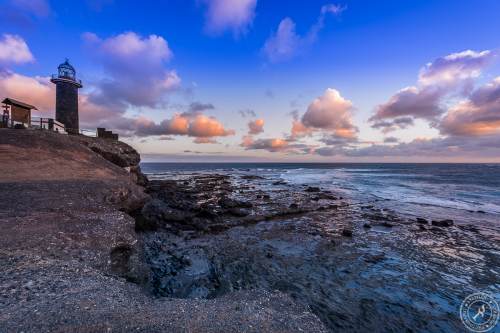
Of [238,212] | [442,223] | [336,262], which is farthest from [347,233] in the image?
[442,223]

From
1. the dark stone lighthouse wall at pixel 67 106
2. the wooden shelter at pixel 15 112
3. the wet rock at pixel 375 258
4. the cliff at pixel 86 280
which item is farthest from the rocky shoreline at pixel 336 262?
the dark stone lighthouse wall at pixel 67 106

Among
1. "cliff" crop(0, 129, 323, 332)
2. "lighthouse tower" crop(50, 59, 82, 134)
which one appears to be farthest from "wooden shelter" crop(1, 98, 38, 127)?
"cliff" crop(0, 129, 323, 332)

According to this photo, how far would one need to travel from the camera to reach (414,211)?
82.7 feet

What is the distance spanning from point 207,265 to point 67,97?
140 ft

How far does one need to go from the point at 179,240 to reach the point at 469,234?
20.9 metres

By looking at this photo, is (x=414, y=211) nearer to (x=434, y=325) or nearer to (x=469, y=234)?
(x=469, y=234)

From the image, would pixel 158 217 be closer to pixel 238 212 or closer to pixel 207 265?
pixel 238 212

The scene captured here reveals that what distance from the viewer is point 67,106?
38.9 meters

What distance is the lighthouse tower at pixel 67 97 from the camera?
3838 centimetres

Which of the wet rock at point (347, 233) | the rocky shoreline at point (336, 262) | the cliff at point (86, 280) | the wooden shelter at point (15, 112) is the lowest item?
the rocky shoreline at point (336, 262)

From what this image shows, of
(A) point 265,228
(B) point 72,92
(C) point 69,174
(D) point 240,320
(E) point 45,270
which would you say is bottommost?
(A) point 265,228

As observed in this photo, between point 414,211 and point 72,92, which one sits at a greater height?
point 72,92

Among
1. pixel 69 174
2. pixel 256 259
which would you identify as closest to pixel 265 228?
pixel 256 259

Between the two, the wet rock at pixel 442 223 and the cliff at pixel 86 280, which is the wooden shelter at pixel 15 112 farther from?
the wet rock at pixel 442 223
